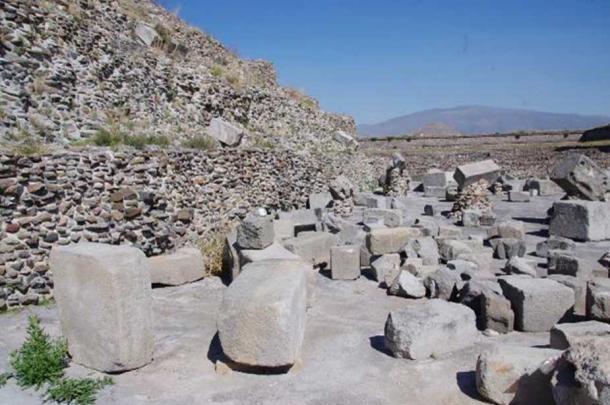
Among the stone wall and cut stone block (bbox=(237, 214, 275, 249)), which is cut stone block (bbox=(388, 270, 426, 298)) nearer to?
cut stone block (bbox=(237, 214, 275, 249))

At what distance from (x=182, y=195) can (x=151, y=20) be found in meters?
11.0

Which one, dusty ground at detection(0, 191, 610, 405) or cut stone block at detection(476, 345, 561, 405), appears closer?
cut stone block at detection(476, 345, 561, 405)

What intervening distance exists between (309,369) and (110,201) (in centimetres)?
552

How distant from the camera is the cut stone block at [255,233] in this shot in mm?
8891

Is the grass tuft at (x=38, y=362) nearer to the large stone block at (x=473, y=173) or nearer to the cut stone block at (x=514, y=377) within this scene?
the cut stone block at (x=514, y=377)

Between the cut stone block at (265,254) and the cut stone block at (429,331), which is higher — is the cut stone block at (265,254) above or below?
above

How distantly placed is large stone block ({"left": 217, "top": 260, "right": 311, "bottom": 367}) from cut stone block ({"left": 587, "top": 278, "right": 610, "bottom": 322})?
12.7ft

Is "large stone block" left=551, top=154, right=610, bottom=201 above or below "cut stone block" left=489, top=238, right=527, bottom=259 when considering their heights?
above

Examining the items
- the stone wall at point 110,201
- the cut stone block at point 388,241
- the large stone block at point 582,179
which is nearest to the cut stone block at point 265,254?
the cut stone block at point 388,241

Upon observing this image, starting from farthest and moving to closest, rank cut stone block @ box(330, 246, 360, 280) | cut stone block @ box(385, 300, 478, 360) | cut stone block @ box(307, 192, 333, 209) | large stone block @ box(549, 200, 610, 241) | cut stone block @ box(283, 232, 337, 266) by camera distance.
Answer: cut stone block @ box(307, 192, 333, 209) < large stone block @ box(549, 200, 610, 241) < cut stone block @ box(283, 232, 337, 266) < cut stone block @ box(330, 246, 360, 280) < cut stone block @ box(385, 300, 478, 360)

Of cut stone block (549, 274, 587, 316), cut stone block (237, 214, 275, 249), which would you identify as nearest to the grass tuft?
cut stone block (237, 214, 275, 249)

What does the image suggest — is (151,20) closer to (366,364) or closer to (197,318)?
(197,318)

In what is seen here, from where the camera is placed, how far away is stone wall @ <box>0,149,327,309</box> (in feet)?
26.3

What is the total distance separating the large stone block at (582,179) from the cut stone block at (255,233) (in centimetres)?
1131
